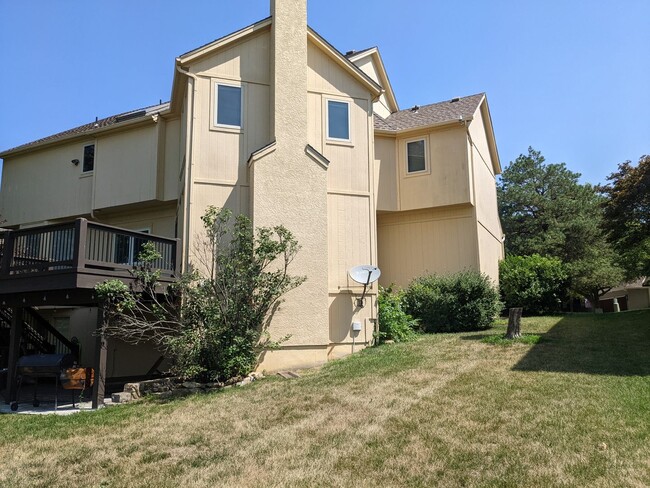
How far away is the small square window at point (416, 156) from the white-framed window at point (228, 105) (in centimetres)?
661

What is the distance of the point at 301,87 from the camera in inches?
492

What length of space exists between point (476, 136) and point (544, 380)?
40.2 feet

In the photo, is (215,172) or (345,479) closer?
(345,479)

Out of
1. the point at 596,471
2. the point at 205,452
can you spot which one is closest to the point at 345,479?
the point at 205,452

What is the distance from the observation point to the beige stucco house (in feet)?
38.0

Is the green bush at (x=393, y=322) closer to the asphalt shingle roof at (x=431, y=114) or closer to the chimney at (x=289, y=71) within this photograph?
the chimney at (x=289, y=71)

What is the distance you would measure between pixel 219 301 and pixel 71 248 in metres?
2.89

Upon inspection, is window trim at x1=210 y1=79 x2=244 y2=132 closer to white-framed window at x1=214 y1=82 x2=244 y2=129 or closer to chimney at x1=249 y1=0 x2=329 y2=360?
white-framed window at x1=214 y1=82 x2=244 y2=129

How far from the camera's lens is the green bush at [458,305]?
46.1 feet

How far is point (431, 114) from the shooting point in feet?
58.4

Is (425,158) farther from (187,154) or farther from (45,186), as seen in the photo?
(45,186)

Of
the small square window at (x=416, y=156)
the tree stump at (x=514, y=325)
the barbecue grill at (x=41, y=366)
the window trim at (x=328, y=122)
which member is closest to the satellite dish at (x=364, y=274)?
the tree stump at (x=514, y=325)

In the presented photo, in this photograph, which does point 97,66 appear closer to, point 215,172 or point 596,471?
point 215,172

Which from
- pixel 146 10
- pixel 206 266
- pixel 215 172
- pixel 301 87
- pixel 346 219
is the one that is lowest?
pixel 206 266
